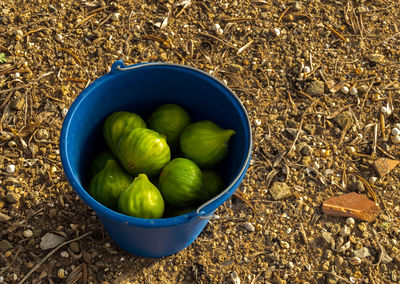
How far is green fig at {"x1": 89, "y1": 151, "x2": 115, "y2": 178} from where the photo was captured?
2.44m

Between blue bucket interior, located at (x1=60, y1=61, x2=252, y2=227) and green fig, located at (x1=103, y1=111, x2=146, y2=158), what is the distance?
0.24 ft

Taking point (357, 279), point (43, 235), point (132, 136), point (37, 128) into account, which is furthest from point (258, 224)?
point (37, 128)

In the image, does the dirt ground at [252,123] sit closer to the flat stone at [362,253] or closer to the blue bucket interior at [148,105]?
the flat stone at [362,253]

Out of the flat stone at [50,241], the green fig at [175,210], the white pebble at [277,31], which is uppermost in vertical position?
the white pebble at [277,31]

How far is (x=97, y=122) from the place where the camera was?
2.47m

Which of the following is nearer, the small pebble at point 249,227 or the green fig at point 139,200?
the green fig at point 139,200

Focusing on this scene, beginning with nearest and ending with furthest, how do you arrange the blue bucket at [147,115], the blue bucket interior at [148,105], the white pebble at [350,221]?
the blue bucket at [147,115]
the blue bucket interior at [148,105]
the white pebble at [350,221]

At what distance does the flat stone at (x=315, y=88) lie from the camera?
341 cm

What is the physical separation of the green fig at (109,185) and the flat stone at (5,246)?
0.80m

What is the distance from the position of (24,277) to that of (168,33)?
2.08 metres

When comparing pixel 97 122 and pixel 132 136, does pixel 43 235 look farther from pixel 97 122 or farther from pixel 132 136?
pixel 132 136

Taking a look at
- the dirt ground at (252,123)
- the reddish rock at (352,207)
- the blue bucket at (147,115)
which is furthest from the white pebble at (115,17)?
the reddish rock at (352,207)

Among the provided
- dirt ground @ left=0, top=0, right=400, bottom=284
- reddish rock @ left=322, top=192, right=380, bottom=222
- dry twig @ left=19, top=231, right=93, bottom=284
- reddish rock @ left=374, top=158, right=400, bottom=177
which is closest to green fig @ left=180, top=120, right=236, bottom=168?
dirt ground @ left=0, top=0, right=400, bottom=284

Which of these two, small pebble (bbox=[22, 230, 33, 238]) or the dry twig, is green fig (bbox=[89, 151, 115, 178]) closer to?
the dry twig
